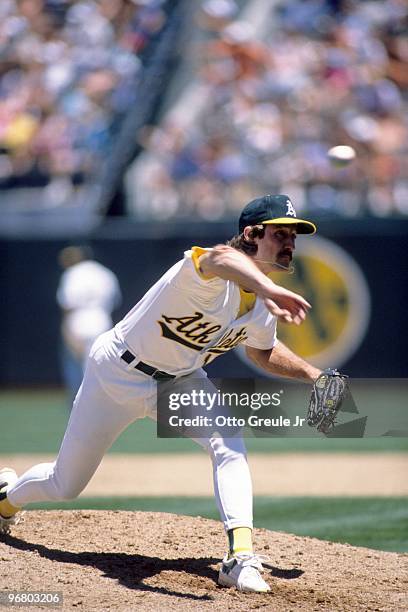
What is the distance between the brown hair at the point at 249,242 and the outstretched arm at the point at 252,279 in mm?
180

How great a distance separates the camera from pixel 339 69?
12.5m

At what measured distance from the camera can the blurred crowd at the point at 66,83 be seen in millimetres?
13016

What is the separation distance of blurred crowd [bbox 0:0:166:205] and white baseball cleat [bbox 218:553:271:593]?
882 centimetres

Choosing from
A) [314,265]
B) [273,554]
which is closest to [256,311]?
[273,554]

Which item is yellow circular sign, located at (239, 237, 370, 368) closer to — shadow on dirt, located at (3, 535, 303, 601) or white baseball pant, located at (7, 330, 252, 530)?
shadow on dirt, located at (3, 535, 303, 601)

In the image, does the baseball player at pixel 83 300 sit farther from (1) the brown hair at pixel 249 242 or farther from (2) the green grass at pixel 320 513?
(1) the brown hair at pixel 249 242

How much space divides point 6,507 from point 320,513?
8.24 ft

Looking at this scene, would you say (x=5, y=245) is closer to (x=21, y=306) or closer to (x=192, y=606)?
(x=21, y=306)

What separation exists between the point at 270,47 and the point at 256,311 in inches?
365

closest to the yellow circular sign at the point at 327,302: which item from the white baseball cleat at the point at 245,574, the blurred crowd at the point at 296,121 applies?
the blurred crowd at the point at 296,121

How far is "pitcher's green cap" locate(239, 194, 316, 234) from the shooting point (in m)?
4.24

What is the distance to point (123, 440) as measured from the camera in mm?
10633

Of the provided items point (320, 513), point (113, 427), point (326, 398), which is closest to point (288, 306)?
point (326, 398)

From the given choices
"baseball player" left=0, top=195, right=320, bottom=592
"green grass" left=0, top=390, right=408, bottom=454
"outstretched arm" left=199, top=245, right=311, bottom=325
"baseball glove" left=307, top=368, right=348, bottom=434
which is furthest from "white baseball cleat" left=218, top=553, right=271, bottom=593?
"green grass" left=0, top=390, right=408, bottom=454
